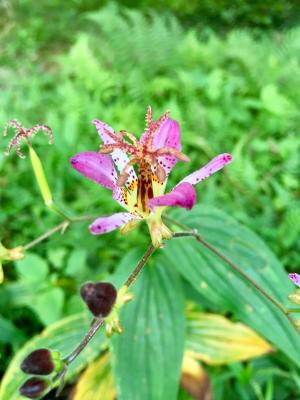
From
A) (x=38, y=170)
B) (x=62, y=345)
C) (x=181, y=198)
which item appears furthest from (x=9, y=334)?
(x=181, y=198)

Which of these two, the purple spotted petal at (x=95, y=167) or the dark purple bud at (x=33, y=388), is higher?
the purple spotted petal at (x=95, y=167)

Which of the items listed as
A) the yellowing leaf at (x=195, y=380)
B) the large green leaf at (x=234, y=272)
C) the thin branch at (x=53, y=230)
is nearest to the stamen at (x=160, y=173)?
the thin branch at (x=53, y=230)

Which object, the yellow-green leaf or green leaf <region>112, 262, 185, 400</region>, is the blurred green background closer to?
green leaf <region>112, 262, 185, 400</region>

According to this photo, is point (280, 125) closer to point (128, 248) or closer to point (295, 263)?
point (295, 263)

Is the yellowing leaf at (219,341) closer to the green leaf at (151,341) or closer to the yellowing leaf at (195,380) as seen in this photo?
the yellowing leaf at (195,380)

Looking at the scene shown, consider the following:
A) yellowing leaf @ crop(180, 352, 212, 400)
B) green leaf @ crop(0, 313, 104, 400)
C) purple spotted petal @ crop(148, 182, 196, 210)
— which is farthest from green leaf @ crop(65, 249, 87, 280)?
purple spotted petal @ crop(148, 182, 196, 210)

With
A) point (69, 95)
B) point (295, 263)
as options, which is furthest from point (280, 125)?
point (69, 95)
